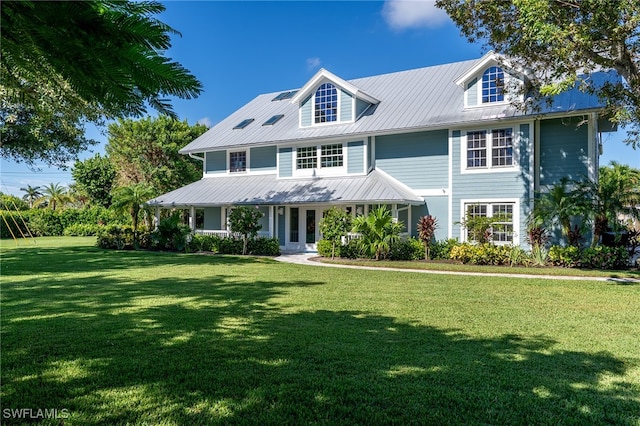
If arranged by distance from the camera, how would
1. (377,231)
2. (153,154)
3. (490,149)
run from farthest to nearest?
(153,154) < (490,149) < (377,231)

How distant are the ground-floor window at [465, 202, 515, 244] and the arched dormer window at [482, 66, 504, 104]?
4825 mm

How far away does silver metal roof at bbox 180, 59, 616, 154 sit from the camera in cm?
1816

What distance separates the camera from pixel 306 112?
23.2 m

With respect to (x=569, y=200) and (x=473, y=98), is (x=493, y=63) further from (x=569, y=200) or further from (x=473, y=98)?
(x=569, y=200)

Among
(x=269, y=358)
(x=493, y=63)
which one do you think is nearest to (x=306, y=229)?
(x=493, y=63)

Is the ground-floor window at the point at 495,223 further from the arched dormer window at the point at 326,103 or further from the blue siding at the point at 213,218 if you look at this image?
the blue siding at the point at 213,218

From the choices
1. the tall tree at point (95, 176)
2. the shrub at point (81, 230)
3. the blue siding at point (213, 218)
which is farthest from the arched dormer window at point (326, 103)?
the tall tree at point (95, 176)

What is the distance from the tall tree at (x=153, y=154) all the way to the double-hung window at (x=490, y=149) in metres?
25.4

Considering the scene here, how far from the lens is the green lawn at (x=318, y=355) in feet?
11.7

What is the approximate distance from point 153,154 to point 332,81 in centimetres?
2076

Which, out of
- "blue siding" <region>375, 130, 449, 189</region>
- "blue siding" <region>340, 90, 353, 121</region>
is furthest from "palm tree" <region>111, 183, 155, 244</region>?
"blue siding" <region>375, 130, 449, 189</region>

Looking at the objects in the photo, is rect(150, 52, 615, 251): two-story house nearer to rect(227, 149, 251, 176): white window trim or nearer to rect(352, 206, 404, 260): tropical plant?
rect(227, 149, 251, 176): white window trim

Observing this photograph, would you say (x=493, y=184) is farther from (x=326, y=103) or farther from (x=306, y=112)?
(x=306, y=112)

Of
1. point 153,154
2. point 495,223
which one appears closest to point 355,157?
point 495,223
